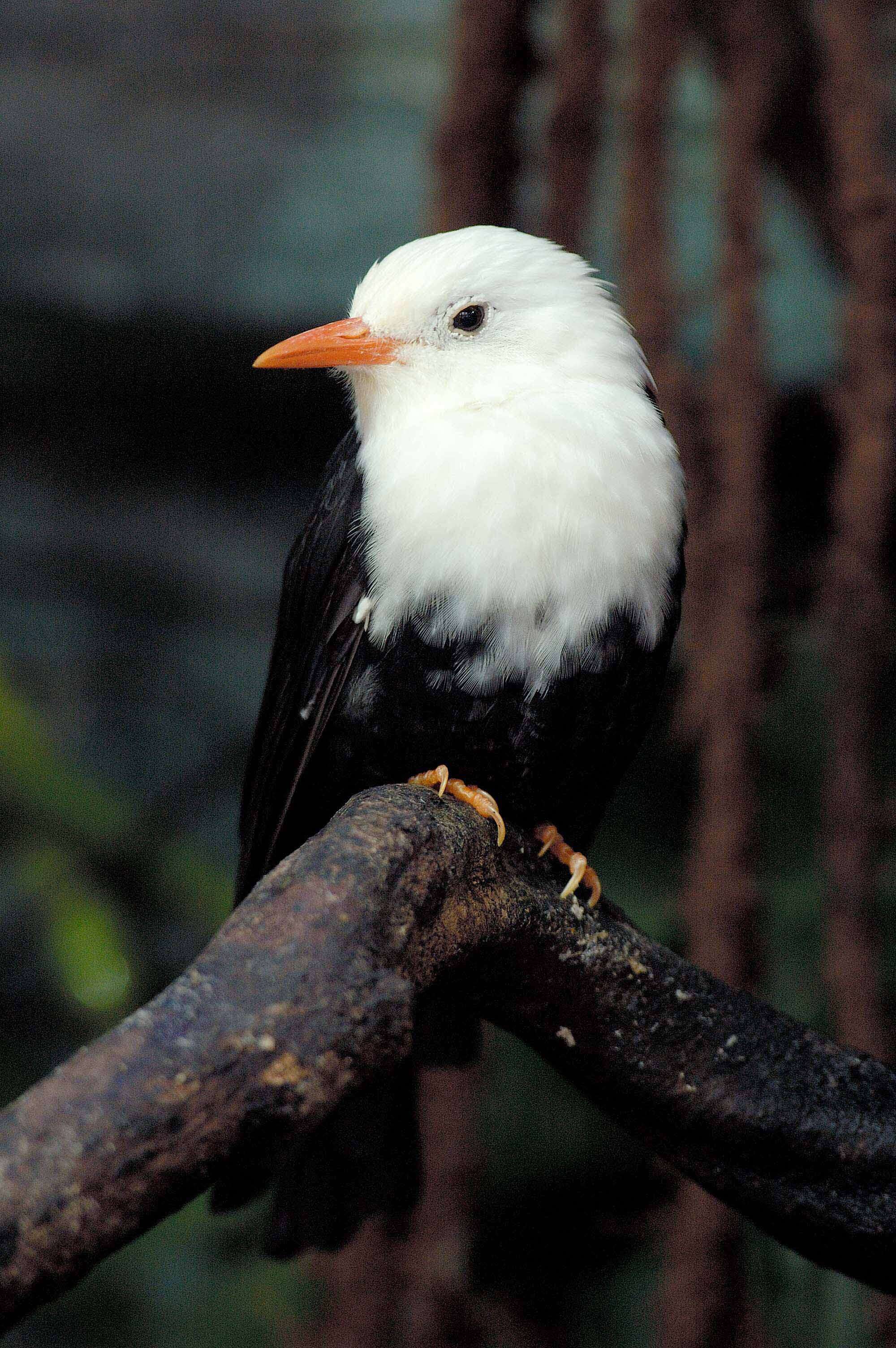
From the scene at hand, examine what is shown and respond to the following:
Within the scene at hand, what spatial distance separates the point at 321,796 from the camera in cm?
172

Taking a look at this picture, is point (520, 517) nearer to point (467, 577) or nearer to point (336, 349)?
point (467, 577)

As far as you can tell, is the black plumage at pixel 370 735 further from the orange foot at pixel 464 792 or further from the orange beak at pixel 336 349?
the orange beak at pixel 336 349

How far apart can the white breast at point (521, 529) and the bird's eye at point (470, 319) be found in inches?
4.8

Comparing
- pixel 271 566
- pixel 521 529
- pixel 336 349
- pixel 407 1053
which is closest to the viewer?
pixel 407 1053

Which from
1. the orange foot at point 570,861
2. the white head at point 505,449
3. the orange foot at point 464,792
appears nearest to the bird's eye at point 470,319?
the white head at point 505,449

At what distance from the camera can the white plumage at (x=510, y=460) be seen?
1.46 meters

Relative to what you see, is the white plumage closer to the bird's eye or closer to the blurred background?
the bird's eye

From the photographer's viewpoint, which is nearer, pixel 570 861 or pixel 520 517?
pixel 520 517

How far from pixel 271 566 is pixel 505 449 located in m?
1.65

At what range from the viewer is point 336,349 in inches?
61.7

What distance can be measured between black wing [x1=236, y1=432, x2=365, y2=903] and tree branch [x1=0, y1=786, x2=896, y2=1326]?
362 millimetres

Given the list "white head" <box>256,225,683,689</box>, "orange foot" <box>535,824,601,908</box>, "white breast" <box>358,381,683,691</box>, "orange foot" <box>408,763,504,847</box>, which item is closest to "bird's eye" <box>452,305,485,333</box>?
"white head" <box>256,225,683,689</box>


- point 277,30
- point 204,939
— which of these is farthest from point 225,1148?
point 277,30

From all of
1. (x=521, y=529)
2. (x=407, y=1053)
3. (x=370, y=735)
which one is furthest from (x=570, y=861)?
(x=407, y=1053)
